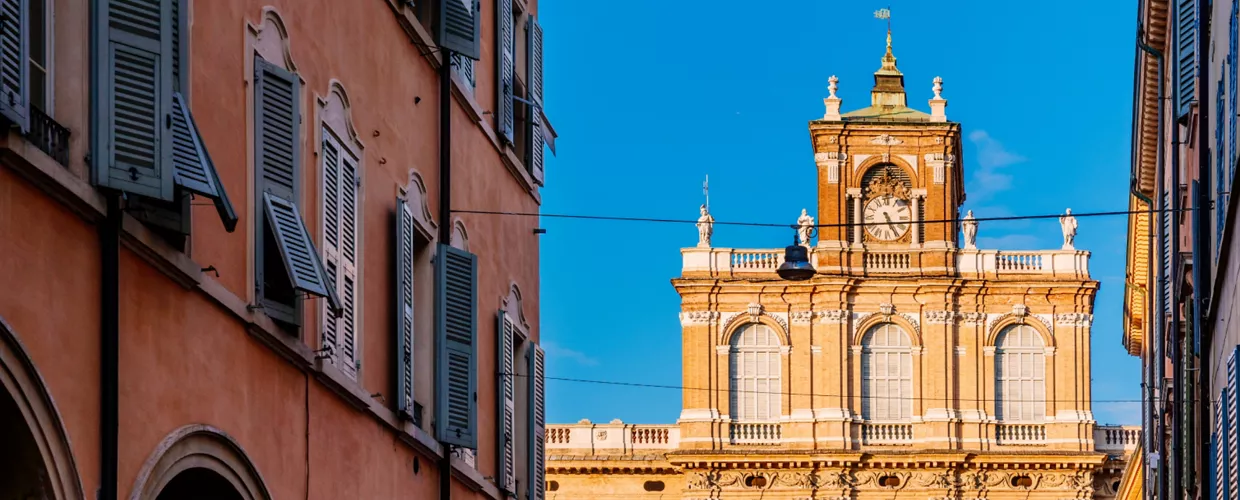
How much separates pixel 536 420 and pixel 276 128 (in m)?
8.28

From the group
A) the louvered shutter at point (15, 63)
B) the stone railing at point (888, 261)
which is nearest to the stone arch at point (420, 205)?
the louvered shutter at point (15, 63)

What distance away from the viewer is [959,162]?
61.7 m

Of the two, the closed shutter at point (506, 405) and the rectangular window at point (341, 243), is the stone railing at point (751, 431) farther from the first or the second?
the rectangular window at point (341, 243)

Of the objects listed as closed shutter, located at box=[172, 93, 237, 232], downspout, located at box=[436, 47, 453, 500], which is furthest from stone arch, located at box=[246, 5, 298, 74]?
downspout, located at box=[436, 47, 453, 500]

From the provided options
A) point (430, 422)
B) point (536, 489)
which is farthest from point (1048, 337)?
point (430, 422)

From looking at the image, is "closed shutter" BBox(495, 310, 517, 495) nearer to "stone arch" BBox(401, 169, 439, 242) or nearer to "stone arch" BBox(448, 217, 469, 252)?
"stone arch" BBox(448, 217, 469, 252)

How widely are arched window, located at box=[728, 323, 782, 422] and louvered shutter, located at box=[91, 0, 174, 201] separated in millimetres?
49112

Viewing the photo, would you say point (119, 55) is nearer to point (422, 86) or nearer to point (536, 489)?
point (422, 86)

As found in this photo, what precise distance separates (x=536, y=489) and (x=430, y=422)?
14.8 ft

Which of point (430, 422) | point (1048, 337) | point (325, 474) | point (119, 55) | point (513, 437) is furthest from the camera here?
point (1048, 337)

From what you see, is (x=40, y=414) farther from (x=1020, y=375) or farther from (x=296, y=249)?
(x=1020, y=375)

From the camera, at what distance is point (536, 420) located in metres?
20.2

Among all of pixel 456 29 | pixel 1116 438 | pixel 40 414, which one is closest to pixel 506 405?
pixel 456 29

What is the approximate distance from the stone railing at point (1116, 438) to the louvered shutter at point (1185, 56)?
3888 centimetres
